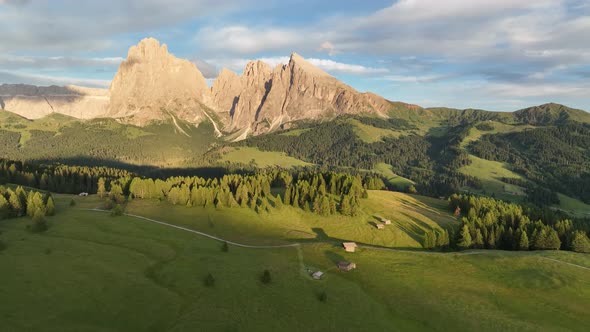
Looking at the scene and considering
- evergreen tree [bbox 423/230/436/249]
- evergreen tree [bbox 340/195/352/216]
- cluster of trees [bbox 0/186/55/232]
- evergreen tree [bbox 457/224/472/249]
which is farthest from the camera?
evergreen tree [bbox 340/195/352/216]

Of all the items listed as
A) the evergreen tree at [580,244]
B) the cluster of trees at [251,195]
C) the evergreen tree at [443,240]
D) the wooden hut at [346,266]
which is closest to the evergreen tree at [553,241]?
the evergreen tree at [580,244]

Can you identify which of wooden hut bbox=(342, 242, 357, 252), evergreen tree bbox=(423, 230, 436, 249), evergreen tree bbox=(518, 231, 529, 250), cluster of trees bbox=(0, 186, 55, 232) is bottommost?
evergreen tree bbox=(423, 230, 436, 249)

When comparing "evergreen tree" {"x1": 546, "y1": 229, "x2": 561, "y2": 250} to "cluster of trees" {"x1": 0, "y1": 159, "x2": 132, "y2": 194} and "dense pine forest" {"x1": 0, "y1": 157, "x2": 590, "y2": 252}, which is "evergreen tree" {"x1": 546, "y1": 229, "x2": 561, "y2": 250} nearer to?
"dense pine forest" {"x1": 0, "y1": 157, "x2": 590, "y2": 252}

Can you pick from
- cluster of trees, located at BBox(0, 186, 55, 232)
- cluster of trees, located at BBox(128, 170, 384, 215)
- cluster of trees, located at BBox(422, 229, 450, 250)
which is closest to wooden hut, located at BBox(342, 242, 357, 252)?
cluster of trees, located at BBox(422, 229, 450, 250)

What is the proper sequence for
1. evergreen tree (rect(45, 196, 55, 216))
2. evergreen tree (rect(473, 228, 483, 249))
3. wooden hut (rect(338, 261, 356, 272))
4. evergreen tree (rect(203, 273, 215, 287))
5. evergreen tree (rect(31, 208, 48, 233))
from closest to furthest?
evergreen tree (rect(203, 273, 215, 287)) < wooden hut (rect(338, 261, 356, 272)) < evergreen tree (rect(31, 208, 48, 233)) < evergreen tree (rect(45, 196, 55, 216)) < evergreen tree (rect(473, 228, 483, 249))

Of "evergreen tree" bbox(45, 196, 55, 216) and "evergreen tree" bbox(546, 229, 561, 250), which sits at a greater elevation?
"evergreen tree" bbox(45, 196, 55, 216)

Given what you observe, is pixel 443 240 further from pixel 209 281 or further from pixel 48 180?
pixel 48 180

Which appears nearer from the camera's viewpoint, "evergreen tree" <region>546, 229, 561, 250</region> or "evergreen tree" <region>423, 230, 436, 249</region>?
"evergreen tree" <region>546, 229, 561, 250</region>

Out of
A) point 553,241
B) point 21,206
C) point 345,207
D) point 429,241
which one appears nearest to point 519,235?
point 553,241
